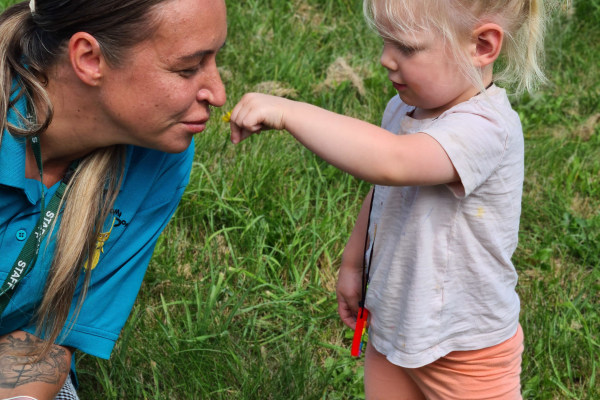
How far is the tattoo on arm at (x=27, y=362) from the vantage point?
88.0 inches

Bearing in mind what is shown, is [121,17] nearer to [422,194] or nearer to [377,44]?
[422,194]

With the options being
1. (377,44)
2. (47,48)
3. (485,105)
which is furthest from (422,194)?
(377,44)

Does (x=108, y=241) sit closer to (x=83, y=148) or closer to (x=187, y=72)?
(x=83, y=148)

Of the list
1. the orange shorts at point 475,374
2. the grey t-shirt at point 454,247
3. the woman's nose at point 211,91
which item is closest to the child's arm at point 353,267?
the grey t-shirt at point 454,247

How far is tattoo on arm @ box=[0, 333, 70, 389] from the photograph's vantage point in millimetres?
2234

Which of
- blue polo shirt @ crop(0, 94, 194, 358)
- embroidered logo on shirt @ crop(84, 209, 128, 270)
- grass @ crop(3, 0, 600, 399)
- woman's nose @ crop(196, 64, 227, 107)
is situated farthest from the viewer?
grass @ crop(3, 0, 600, 399)

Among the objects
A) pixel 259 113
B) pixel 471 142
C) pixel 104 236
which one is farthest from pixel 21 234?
pixel 471 142

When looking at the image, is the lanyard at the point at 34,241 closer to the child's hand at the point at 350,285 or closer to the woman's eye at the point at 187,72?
the woman's eye at the point at 187,72

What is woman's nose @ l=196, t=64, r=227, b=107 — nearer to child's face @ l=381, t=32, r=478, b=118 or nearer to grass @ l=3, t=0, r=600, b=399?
child's face @ l=381, t=32, r=478, b=118

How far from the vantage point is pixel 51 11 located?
1.97m

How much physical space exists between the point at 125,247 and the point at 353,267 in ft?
2.22

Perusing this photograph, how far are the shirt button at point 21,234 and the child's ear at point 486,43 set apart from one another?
1.24 meters

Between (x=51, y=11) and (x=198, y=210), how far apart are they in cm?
147

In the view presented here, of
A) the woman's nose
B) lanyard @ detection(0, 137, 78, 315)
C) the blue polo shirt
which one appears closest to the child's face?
the woman's nose
